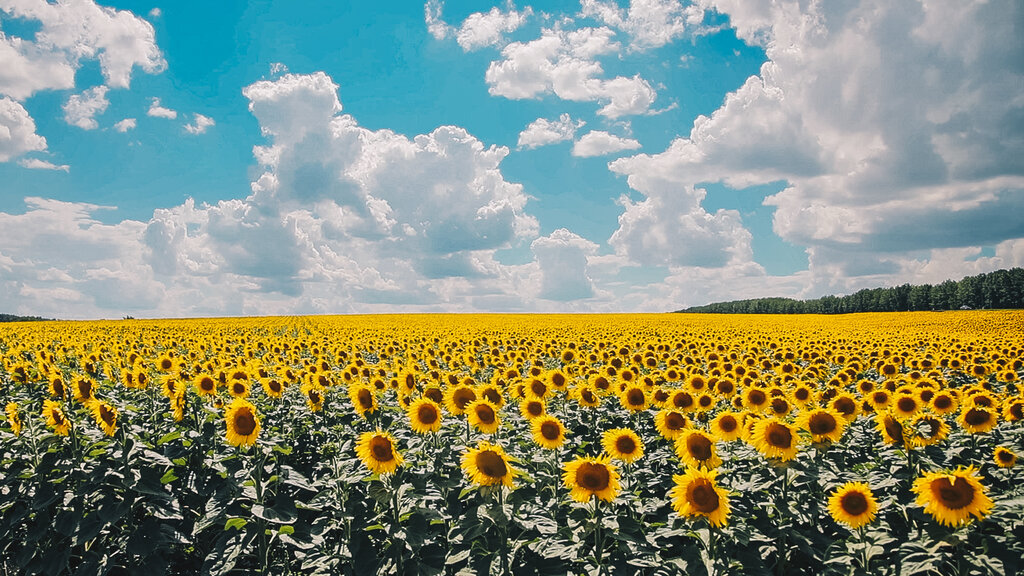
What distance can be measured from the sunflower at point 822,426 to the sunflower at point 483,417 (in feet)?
10.9

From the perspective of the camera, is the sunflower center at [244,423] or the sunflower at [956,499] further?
the sunflower center at [244,423]

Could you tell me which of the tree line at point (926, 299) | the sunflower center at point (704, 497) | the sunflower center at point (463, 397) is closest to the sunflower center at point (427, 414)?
the sunflower center at point (463, 397)

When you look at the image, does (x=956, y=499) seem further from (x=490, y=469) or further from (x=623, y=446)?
(x=490, y=469)

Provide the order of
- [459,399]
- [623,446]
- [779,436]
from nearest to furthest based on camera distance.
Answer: [779,436] → [623,446] → [459,399]

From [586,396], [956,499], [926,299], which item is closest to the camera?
[956,499]

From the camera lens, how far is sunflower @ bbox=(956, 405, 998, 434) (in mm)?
6609

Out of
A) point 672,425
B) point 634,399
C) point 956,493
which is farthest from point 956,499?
point 634,399

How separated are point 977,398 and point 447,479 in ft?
23.5

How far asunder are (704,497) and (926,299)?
456 ft

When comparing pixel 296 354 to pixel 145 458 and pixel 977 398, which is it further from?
pixel 977 398

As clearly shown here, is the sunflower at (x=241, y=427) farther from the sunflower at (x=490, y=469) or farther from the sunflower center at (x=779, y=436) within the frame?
the sunflower center at (x=779, y=436)

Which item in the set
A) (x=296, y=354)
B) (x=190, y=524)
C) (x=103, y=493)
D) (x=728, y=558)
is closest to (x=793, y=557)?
(x=728, y=558)

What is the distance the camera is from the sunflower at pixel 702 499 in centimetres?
451

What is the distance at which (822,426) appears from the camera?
231 inches
